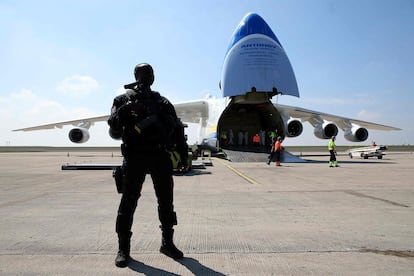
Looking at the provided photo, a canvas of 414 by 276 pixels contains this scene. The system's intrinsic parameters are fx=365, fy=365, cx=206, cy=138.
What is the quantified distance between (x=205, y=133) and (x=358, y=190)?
696 inches

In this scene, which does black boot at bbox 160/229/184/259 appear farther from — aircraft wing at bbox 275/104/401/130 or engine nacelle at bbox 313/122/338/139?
engine nacelle at bbox 313/122/338/139

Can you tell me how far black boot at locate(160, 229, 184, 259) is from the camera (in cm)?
305

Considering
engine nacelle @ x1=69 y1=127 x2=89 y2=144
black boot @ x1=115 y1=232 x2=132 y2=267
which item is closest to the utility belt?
black boot @ x1=115 y1=232 x2=132 y2=267

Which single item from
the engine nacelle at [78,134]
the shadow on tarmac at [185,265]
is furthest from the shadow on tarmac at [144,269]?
the engine nacelle at [78,134]

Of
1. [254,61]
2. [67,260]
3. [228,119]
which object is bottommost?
[67,260]

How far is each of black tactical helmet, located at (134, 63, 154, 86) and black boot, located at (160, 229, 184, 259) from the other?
4.47 ft

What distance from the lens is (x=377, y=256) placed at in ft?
9.88

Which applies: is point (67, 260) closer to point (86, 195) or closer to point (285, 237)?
point (285, 237)

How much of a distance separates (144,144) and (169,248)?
919 millimetres

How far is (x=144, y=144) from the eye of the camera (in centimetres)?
317

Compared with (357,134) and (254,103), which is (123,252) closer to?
(254,103)

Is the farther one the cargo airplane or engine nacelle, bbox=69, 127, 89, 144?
engine nacelle, bbox=69, 127, 89, 144

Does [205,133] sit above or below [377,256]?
above

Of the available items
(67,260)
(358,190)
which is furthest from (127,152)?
(358,190)
